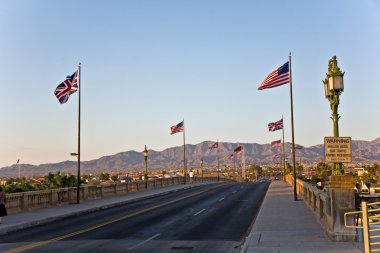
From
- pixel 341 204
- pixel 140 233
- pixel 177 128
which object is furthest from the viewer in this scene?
pixel 177 128

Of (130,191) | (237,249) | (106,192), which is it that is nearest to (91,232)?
(237,249)

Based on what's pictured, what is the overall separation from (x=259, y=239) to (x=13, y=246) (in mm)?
8193

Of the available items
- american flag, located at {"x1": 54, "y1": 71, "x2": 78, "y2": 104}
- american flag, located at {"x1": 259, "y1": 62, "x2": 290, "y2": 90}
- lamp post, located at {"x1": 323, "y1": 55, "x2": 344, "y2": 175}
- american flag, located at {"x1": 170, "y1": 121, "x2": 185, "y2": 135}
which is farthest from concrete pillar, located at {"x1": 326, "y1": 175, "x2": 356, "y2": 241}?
american flag, located at {"x1": 170, "y1": 121, "x2": 185, "y2": 135}

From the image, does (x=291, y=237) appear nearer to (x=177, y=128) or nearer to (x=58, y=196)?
(x=58, y=196)

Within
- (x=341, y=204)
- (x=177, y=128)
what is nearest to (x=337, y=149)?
(x=341, y=204)

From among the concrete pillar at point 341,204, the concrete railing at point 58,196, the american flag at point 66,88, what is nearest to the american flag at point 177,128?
the concrete railing at point 58,196

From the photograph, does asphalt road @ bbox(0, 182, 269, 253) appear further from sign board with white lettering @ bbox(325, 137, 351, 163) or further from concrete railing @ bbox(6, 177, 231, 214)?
sign board with white lettering @ bbox(325, 137, 351, 163)

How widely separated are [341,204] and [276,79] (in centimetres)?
1732

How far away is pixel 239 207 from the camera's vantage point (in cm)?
3034

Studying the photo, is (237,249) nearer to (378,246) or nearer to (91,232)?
(378,246)

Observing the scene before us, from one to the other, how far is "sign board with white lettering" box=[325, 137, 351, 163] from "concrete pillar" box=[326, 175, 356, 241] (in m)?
0.94

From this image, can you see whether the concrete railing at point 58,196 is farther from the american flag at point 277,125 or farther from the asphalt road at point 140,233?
the american flag at point 277,125

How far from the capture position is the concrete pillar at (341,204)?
48.7 feet

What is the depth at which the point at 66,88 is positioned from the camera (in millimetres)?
33125
